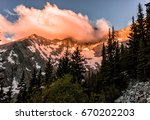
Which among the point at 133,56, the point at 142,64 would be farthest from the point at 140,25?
the point at 142,64

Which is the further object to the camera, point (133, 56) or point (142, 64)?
point (133, 56)

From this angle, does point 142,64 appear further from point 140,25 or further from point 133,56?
point 140,25

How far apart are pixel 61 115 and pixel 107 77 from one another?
54068 mm

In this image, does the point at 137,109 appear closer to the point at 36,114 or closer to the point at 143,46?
the point at 36,114

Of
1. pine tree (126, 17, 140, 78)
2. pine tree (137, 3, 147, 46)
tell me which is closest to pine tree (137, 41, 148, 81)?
pine tree (126, 17, 140, 78)

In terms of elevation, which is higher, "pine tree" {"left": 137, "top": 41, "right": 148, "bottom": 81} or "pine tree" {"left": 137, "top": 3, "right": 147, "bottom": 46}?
"pine tree" {"left": 137, "top": 3, "right": 147, "bottom": 46}

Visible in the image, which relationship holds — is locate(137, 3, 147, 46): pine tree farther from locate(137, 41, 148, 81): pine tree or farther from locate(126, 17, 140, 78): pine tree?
locate(137, 41, 148, 81): pine tree

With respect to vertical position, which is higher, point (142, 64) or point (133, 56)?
point (133, 56)

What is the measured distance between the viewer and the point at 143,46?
5606 cm

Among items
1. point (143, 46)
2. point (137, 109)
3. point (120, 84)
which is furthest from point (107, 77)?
point (137, 109)

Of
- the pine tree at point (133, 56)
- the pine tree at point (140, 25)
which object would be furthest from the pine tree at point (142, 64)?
the pine tree at point (140, 25)

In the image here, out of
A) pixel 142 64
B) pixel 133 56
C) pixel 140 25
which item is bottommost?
pixel 142 64

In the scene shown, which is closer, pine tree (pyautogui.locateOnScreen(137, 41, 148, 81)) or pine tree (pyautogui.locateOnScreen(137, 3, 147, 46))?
pine tree (pyautogui.locateOnScreen(137, 41, 148, 81))

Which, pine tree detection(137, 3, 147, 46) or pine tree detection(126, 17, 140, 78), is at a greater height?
pine tree detection(137, 3, 147, 46)
